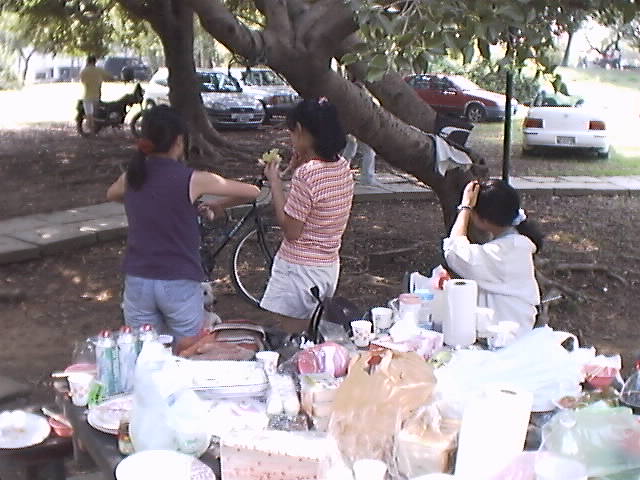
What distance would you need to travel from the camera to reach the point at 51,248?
774 centimetres

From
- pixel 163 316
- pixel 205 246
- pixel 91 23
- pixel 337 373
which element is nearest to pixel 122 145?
pixel 91 23

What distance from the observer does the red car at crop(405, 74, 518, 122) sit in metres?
20.5

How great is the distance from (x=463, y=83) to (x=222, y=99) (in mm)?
6795

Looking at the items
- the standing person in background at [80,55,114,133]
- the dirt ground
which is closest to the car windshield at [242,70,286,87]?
the standing person in background at [80,55,114,133]

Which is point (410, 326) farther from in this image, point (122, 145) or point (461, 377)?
point (122, 145)

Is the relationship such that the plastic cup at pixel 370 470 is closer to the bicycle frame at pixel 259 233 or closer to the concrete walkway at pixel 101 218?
the bicycle frame at pixel 259 233

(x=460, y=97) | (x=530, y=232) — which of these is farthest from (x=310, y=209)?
(x=460, y=97)

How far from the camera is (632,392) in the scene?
8.80 feet

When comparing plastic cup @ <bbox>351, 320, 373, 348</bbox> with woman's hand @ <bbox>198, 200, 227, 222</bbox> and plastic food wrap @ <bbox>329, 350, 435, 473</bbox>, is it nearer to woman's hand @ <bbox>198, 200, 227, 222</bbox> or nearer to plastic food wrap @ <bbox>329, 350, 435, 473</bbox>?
plastic food wrap @ <bbox>329, 350, 435, 473</bbox>

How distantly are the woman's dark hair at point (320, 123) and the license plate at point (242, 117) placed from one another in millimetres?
14635

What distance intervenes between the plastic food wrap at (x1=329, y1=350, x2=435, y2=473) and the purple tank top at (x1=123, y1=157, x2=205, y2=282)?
1.34 m

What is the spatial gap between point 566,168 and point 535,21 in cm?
1029

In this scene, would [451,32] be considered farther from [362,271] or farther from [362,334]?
[362,271]

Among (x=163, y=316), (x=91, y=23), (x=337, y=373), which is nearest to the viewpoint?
(x=337, y=373)
